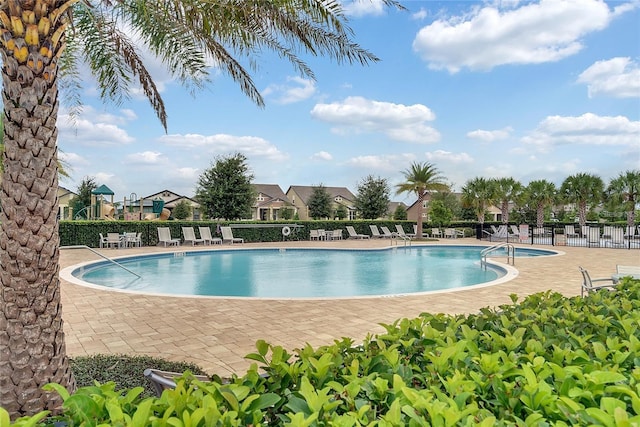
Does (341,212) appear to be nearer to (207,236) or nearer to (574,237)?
(574,237)

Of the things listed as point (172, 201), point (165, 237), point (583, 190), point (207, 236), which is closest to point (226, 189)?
point (207, 236)

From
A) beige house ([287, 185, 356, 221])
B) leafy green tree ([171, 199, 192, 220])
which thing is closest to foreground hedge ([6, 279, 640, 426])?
leafy green tree ([171, 199, 192, 220])

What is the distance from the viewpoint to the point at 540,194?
32219 mm

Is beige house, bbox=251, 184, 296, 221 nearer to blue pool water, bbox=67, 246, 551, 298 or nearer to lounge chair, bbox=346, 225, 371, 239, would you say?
lounge chair, bbox=346, 225, 371, 239

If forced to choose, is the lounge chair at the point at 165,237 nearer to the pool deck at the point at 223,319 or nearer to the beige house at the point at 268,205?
the pool deck at the point at 223,319

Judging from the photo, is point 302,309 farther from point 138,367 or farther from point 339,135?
point 339,135

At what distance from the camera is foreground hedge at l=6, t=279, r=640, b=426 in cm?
136

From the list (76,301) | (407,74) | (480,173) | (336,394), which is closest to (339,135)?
(407,74)

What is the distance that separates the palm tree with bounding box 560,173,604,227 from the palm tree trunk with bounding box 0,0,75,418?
3378cm

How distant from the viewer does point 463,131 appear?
25.0 m

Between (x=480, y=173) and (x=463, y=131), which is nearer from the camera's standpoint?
(x=463, y=131)

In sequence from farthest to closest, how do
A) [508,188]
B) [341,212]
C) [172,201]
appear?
[341,212] → [172,201] → [508,188]

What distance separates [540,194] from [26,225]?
35310 mm

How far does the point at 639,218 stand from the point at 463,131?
20.7 meters
